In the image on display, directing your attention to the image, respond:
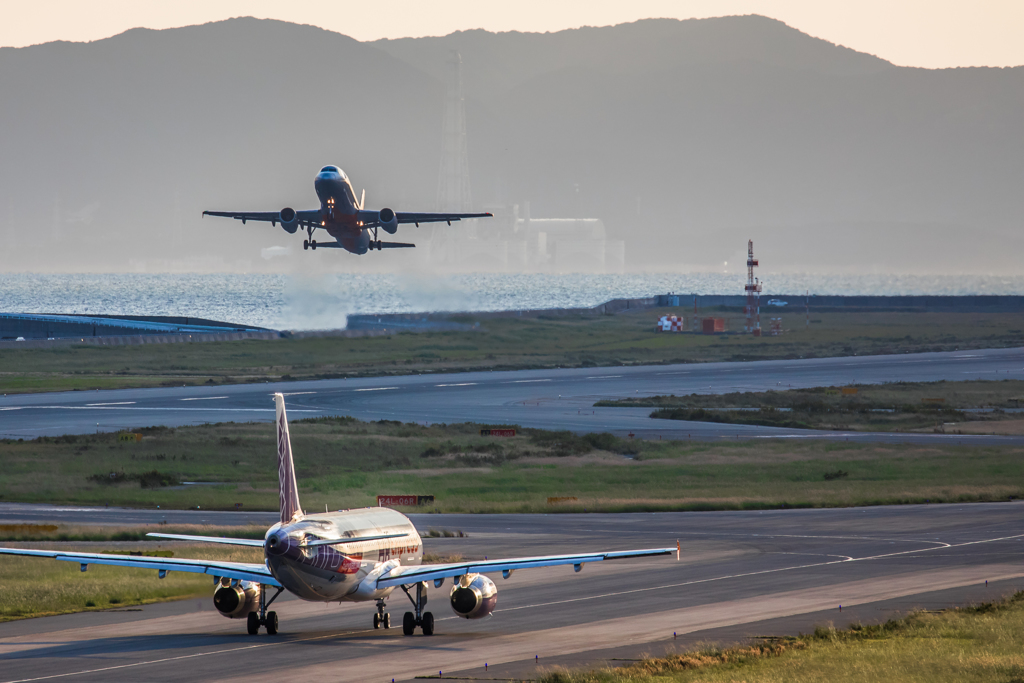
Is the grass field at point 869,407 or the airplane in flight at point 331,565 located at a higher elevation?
the airplane in flight at point 331,565

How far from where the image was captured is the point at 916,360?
15550 cm

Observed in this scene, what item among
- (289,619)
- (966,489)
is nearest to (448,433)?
(966,489)

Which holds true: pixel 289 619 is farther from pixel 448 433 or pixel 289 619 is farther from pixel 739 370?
pixel 739 370

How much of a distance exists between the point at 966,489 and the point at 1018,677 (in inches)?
1654

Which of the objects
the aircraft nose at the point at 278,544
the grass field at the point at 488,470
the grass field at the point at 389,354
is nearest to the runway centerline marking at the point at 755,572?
the aircraft nose at the point at 278,544

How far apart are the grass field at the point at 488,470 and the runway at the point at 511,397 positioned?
23.0 feet

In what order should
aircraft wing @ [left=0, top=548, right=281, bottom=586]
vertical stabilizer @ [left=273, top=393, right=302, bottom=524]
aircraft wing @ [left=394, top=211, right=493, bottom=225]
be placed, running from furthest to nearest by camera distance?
aircraft wing @ [left=394, top=211, right=493, bottom=225] < vertical stabilizer @ [left=273, top=393, right=302, bottom=524] < aircraft wing @ [left=0, top=548, right=281, bottom=586]

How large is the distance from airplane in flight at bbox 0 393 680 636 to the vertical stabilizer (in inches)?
1.0

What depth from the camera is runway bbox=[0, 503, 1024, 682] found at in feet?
95.7

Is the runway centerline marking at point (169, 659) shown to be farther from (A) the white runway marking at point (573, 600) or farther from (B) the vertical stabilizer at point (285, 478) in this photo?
(B) the vertical stabilizer at point (285, 478)

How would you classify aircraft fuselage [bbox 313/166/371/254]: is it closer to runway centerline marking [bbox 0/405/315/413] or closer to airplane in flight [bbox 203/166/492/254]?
airplane in flight [bbox 203/166/492/254]

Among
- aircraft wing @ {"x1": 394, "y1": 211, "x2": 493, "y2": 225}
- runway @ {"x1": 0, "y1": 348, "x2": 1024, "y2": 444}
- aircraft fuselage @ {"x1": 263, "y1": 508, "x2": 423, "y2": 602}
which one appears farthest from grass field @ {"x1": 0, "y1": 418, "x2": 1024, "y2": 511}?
aircraft fuselage @ {"x1": 263, "y1": 508, "x2": 423, "y2": 602}

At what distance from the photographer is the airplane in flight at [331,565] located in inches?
1124

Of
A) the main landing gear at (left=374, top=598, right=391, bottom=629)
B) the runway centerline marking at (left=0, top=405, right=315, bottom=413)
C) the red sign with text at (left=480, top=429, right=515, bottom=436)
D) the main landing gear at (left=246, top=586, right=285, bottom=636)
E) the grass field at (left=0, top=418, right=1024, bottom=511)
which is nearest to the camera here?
the main landing gear at (left=246, top=586, right=285, bottom=636)
